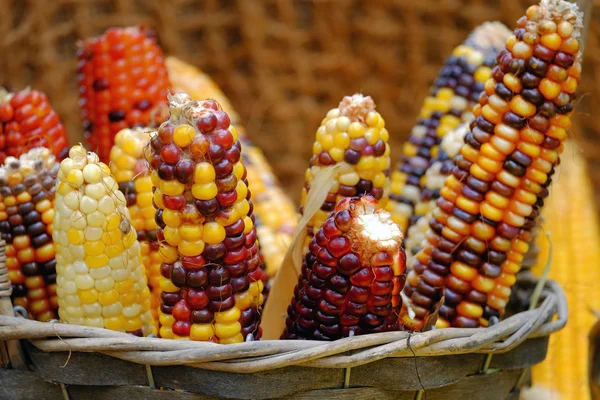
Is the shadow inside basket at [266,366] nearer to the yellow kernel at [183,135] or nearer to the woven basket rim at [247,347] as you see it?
the woven basket rim at [247,347]

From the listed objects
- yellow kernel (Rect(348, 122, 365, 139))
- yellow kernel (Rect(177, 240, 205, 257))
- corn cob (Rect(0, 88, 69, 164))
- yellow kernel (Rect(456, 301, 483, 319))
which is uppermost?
yellow kernel (Rect(348, 122, 365, 139))

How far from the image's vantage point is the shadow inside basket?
570mm

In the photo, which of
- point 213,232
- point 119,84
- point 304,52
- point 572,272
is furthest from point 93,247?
point 304,52

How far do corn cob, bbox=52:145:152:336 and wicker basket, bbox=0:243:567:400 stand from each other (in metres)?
0.04

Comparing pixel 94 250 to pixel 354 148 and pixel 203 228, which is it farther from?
pixel 354 148

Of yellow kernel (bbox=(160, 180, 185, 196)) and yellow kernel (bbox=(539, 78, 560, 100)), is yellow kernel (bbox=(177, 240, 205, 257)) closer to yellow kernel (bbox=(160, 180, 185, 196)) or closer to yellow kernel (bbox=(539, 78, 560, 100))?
yellow kernel (bbox=(160, 180, 185, 196))

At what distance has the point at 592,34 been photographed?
1.41 m

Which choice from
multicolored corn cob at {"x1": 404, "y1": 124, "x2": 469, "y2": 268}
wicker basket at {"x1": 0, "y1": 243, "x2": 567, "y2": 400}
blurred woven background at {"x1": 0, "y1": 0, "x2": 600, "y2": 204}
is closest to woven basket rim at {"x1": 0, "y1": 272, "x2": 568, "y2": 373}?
wicker basket at {"x1": 0, "y1": 243, "x2": 567, "y2": 400}

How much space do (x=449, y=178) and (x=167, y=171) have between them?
0.31 m

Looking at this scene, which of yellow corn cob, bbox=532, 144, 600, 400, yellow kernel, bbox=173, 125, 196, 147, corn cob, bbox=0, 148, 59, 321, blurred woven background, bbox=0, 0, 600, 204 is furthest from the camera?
blurred woven background, bbox=0, 0, 600, 204

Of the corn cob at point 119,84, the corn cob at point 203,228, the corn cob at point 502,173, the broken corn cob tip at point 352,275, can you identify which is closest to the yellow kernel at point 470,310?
the corn cob at point 502,173

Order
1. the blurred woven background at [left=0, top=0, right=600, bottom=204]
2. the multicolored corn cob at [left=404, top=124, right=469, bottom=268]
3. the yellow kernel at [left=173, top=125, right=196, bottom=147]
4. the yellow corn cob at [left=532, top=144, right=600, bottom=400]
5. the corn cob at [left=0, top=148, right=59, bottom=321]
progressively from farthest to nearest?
the blurred woven background at [left=0, top=0, right=600, bottom=204] < the yellow corn cob at [left=532, top=144, right=600, bottom=400] < the multicolored corn cob at [left=404, top=124, right=469, bottom=268] < the corn cob at [left=0, top=148, right=59, bottom=321] < the yellow kernel at [left=173, top=125, right=196, bottom=147]

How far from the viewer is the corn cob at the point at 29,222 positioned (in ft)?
2.20

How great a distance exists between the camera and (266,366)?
0.57 meters
